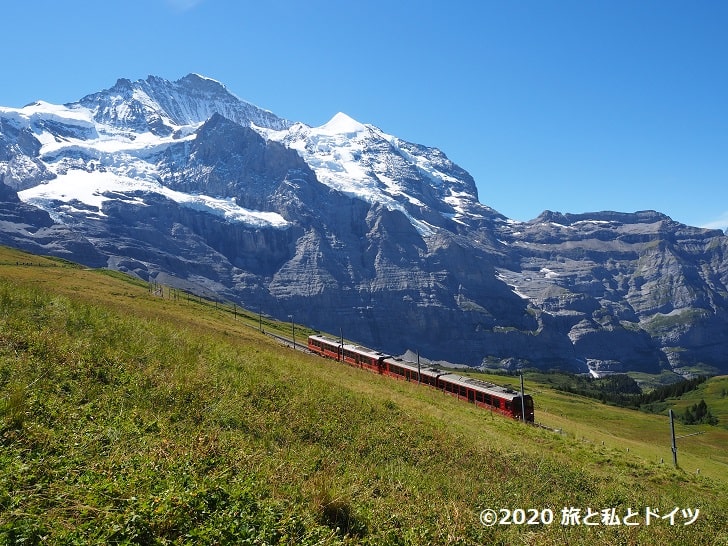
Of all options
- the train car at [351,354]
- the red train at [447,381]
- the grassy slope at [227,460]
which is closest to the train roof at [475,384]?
the red train at [447,381]

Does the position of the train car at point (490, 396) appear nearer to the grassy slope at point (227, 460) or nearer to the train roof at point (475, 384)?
the train roof at point (475, 384)

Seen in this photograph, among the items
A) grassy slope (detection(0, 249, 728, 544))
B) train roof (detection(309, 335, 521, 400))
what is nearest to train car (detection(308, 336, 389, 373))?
train roof (detection(309, 335, 521, 400))

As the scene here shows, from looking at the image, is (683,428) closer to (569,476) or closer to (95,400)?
(569,476)

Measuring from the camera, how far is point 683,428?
356ft

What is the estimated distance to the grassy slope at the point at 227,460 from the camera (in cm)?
870

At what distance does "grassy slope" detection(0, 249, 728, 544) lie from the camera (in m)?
8.70

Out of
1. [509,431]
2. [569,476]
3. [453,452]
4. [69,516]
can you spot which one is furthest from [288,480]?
[509,431]

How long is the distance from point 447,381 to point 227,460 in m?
50.4

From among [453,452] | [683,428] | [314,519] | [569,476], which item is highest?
[314,519]

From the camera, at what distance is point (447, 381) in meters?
59.5

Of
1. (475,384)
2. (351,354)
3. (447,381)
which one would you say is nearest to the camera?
(475,384)

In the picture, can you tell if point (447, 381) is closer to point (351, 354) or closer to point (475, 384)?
point (475, 384)

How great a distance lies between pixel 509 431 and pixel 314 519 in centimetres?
2499

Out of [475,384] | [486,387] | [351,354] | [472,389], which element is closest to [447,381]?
[475,384]
